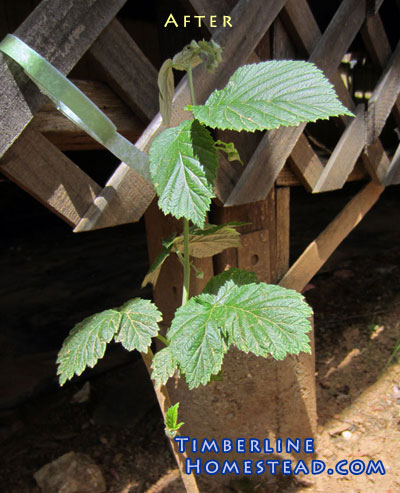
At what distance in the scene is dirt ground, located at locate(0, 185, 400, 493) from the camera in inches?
67.7

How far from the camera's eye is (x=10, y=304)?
3281 mm

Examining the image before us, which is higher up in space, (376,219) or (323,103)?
(323,103)

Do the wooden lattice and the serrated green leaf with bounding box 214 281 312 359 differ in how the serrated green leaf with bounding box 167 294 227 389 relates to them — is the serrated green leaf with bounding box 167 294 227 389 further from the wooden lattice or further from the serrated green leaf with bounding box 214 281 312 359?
the wooden lattice

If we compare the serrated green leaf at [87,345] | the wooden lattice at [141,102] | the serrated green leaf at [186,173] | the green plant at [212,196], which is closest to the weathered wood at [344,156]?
the wooden lattice at [141,102]

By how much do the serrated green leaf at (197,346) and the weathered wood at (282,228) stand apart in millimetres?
766

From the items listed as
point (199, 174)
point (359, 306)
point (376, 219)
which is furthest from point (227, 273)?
point (376, 219)

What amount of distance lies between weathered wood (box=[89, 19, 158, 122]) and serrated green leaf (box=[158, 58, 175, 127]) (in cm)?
15

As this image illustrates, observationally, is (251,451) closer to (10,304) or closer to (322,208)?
(10,304)

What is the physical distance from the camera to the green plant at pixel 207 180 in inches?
33.4

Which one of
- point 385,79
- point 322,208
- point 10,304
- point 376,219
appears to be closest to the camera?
point 385,79

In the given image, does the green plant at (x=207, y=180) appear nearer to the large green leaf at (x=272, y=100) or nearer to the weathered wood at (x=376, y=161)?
the large green leaf at (x=272, y=100)

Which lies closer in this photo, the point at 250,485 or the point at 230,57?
the point at 230,57

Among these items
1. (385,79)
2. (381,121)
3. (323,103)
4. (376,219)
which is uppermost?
(323,103)

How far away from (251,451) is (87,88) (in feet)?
4.75
